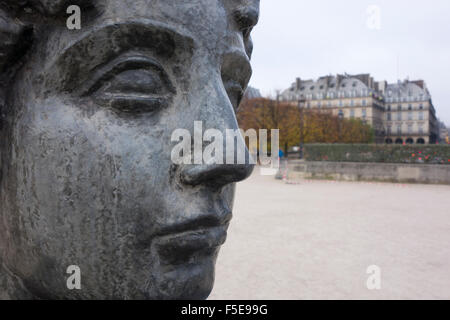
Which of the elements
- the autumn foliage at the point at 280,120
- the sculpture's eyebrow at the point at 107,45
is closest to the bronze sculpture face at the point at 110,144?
the sculpture's eyebrow at the point at 107,45

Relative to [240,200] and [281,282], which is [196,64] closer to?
[281,282]

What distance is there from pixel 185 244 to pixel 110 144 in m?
0.42

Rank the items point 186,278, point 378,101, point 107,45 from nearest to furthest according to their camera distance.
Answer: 1. point 107,45
2. point 186,278
3. point 378,101

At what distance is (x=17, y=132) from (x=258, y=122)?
33628 millimetres

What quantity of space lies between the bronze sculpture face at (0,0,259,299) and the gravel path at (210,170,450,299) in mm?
3807

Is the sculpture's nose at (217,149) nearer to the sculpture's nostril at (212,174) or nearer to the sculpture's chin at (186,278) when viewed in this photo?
the sculpture's nostril at (212,174)

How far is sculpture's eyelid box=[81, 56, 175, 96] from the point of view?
1.19 m

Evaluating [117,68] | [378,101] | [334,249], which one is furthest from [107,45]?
[378,101]

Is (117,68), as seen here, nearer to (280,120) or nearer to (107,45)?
(107,45)

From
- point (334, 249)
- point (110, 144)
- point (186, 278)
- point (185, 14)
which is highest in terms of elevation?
point (185, 14)

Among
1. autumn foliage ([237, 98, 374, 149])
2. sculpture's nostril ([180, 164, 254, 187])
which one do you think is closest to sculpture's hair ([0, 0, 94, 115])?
sculpture's nostril ([180, 164, 254, 187])

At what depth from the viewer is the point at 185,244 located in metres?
1.23

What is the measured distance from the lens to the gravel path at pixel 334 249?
16.6 ft

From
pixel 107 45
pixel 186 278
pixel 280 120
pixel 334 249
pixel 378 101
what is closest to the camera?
pixel 107 45
